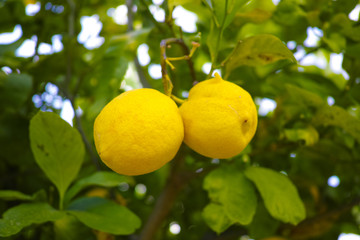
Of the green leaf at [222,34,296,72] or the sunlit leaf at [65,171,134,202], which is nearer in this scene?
the green leaf at [222,34,296,72]

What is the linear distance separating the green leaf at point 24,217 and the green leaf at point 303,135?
0.50m

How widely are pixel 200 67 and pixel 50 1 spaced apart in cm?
57

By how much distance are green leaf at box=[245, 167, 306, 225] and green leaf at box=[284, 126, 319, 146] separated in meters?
0.09

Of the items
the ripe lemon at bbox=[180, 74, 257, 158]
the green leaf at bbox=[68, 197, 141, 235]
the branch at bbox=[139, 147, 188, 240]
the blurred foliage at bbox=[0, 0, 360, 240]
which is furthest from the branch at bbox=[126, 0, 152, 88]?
the ripe lemon at bbox=[180, 74, 257, 158]

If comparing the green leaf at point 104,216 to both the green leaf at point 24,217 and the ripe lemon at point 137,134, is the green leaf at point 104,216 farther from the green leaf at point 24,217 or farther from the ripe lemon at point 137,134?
the ripe lemon at point 137,134

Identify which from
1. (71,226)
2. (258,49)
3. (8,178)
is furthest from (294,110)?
(8,178)

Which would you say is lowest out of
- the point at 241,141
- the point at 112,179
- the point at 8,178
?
the point at 8,178

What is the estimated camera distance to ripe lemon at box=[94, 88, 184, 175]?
1.56ft

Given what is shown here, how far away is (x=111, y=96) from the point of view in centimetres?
80

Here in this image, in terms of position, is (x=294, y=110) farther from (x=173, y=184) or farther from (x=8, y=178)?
(x=8, y=178)

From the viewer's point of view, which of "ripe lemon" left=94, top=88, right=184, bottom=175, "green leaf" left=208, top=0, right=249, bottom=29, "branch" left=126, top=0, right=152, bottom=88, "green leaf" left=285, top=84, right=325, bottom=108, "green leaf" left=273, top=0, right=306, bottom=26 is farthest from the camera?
"branch" left=126, top=0, right=152, bottom=88

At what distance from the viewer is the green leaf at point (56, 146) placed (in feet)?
2.16

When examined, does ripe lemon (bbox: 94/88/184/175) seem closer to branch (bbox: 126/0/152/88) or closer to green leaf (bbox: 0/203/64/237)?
green leaf (bbox: 0/203/64/237)

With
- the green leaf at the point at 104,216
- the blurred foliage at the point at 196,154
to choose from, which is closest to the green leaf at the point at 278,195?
the blurred foliage at the point at 196,154
